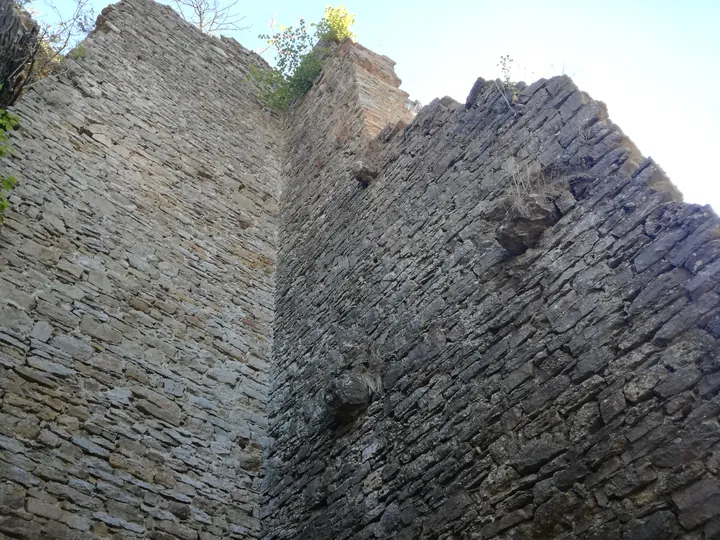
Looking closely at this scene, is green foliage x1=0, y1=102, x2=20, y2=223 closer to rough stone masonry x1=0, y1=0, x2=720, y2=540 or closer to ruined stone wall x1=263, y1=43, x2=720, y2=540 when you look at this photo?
rough stone masonry x1=0, y1=0, x2=720, y2=540

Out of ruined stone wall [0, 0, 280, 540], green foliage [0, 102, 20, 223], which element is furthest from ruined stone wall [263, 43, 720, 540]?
green foliage [0, 102, 20, 223]

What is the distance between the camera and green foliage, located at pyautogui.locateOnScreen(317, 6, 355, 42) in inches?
330

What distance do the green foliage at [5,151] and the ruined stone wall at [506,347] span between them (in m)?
2.59

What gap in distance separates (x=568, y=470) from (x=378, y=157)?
3693 millimetres

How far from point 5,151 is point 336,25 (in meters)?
5.10

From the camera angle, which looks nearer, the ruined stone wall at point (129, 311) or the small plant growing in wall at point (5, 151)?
the ruined stone wall at point (129, 311)

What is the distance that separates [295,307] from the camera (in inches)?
231

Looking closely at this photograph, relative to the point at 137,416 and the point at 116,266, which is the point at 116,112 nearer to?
the point at 116,266

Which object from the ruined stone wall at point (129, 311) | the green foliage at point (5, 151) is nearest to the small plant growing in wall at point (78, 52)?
the ruined stone wall at point (129, 311)

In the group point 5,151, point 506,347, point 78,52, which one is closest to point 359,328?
point 506,347

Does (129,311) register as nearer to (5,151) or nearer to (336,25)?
(5,151)

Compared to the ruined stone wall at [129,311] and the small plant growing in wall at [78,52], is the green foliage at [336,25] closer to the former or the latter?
the ruined stone wall at [129,311]

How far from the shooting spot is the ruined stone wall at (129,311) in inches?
155

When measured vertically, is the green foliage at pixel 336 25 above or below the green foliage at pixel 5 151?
above
